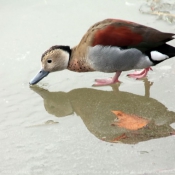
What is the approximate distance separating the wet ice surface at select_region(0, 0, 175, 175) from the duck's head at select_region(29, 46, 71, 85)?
114mm

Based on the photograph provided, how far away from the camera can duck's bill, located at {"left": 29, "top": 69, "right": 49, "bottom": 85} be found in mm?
4762

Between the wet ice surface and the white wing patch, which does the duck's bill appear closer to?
the wet ice surface

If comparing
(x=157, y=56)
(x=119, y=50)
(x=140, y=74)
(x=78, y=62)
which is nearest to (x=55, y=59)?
(x=78, y=62)

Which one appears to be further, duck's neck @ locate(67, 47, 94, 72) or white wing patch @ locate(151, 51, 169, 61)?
duck's neck @ locate(67, 47, 94, 72)

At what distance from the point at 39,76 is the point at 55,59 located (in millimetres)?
322

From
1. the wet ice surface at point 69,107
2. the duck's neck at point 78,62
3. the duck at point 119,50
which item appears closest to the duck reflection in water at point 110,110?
the wet ice surface at point 69,107

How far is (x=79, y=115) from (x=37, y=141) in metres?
0.54

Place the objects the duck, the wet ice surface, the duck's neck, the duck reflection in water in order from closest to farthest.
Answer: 1. the wet ice surface
2. the duck reflection in water
3. the duck
4. the duck's neck

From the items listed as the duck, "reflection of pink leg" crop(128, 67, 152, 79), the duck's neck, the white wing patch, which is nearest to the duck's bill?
the duck

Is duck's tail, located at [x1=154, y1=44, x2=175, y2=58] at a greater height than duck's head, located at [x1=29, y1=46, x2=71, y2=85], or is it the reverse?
duck's tail, located at [x1=154, y1=44, x2=175, y2=58]

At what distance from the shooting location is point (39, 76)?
15.9 feet

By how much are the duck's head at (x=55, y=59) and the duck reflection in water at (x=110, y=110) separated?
0.93 ft

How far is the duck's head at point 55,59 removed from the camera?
495 centimetres

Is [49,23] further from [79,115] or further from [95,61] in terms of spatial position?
[79,115]
